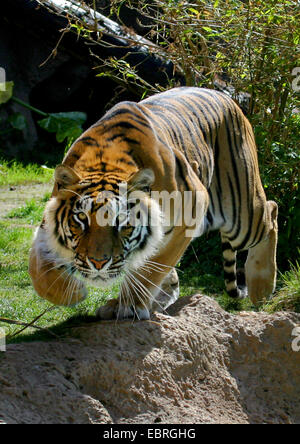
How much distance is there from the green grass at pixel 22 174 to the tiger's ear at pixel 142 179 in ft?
19.2

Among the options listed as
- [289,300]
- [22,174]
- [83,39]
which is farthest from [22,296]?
[83,39]

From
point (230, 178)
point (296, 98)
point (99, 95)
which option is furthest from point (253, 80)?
point (99, 95)

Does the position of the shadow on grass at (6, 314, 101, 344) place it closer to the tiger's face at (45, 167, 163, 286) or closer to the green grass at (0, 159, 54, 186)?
the tiger's face at (45, 167, 163, 286)

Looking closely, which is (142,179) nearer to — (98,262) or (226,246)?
(98,262)

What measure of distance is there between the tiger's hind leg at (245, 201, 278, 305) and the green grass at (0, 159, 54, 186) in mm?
4359

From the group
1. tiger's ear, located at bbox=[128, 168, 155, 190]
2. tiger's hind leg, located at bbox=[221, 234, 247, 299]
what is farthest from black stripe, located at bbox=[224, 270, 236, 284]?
tiger's ear, located at bbox=[128, 168, 155, 190]

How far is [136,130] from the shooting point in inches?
170

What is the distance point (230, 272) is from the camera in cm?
619

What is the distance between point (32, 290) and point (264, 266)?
2118 mm
